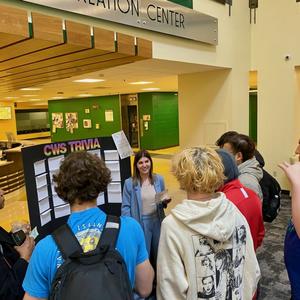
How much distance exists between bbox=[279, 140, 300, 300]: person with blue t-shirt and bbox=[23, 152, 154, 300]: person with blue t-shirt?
0.71 m

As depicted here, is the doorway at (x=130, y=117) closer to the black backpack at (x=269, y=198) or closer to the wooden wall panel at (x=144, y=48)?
the wooden wall panel at (x=144, y=48)

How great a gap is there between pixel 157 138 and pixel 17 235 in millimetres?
11264

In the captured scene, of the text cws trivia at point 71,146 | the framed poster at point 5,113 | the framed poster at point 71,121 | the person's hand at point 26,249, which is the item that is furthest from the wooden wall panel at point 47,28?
the framed poster at point 5,113

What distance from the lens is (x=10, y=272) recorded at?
4.52ft

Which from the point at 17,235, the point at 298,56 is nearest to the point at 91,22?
the point at 17,235

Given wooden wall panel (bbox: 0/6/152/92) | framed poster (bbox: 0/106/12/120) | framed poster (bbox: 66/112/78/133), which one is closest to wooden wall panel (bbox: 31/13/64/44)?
wooden wall panel (bbox: 0/6/152/92)

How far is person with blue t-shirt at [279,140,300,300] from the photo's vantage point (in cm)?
137

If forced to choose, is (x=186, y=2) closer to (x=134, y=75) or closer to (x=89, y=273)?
(x=134, y=75)

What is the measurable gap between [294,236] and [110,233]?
960 mm

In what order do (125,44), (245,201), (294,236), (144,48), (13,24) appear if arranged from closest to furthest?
(294,236) → (245,201) → (13,24) → (125,44) → (144,48)

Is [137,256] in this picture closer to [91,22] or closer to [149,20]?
[91,22]

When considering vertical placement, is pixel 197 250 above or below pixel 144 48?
below

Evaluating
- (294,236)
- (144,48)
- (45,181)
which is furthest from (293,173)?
(144,48)

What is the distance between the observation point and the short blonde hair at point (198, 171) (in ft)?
4.28
